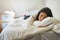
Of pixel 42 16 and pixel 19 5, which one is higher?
pixel 19 5

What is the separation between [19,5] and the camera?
3283 millimetres

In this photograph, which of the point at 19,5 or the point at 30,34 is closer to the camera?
the point at 30,34

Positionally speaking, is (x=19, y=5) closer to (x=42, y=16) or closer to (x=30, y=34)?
(x=42, y=16)

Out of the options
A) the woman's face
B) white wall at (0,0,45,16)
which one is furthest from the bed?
white wall at (0,0,45,16)

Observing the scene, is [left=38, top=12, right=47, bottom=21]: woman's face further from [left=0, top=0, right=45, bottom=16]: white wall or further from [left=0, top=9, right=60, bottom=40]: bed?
[left=0, top=0, right=45, bottom=16]: white wall

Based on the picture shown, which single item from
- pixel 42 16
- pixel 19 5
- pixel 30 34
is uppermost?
pixel 19 5

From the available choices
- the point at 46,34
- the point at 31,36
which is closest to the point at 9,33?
the point at 31,36

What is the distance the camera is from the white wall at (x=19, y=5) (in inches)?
128

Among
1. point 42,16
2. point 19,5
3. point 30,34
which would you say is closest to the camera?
point 30,34

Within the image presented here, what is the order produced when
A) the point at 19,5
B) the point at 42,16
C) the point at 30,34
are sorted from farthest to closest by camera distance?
1. the point at 19,5
2. the point at 42,16
3. the point at 30,34

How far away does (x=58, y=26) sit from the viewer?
1175mm

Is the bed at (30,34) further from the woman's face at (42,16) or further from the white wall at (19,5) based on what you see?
the white wall at (19,5)

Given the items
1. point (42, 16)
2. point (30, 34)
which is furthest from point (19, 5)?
point (30, 34)

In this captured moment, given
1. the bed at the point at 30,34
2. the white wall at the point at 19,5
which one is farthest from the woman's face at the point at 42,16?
the white wall at the point at 19,5
